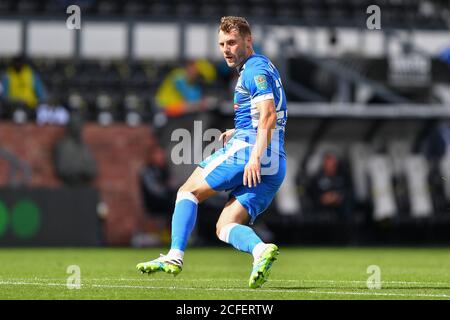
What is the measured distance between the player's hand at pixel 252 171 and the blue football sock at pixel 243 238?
16.2 inches

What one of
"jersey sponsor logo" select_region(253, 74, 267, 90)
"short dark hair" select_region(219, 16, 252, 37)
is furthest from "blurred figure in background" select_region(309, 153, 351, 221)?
"jersey sponsor logo" select_region(253, 74, 267, 90)

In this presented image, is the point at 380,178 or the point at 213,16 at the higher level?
the point at 213,16

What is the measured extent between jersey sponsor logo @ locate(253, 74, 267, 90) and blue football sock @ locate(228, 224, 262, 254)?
1009 mm

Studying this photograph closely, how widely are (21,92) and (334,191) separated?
5795mm

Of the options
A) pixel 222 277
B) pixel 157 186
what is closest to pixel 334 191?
pixel 157 186

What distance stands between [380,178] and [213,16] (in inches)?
242

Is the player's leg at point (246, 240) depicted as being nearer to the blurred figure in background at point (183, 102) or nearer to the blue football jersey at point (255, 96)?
the blue football jersey at point (255, 96)

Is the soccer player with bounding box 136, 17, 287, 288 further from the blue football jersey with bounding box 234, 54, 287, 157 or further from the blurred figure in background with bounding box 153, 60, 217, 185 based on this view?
the blurred figure in background with bounding box 153, 60, 217, 185

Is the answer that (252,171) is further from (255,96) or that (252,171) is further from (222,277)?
(222,277)

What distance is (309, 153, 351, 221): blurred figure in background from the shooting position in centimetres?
2045

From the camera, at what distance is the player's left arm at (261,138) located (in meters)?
8.02

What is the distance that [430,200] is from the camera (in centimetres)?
2167
